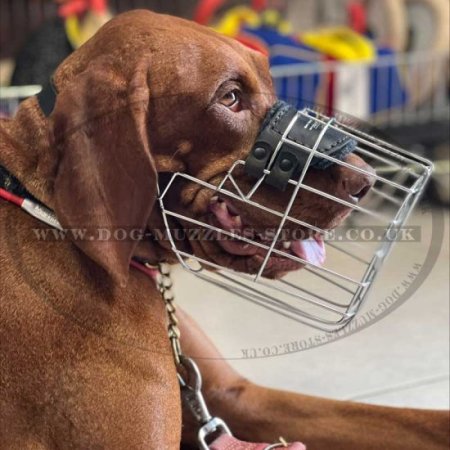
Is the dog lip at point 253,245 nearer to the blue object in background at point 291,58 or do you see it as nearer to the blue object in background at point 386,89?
the blue object in background at point 291,58

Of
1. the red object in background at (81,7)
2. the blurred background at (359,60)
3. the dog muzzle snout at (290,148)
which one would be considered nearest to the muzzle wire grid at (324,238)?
the dog muzzle snout at (290,148)

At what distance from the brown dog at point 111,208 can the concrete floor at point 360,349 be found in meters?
0.34

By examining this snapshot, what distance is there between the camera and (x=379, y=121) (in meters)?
2.15

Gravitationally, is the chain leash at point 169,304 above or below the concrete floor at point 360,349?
above

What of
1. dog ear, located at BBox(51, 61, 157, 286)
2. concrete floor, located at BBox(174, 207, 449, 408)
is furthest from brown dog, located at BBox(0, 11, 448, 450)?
concrete floor, located at BBox(174, 207, 449, 408)

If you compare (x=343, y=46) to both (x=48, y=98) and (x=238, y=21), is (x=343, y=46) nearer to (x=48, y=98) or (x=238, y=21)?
(x=238, y=21)

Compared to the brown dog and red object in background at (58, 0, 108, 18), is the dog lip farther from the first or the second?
red object in background at (58, 0, 108, 18)

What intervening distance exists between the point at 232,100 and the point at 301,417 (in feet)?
1.36

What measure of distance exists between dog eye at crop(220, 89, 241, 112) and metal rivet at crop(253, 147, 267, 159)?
0.05m

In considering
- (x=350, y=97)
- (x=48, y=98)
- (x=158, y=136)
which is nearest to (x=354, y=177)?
(x=158, y=136)

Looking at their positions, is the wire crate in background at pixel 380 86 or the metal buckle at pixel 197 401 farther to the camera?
the wire crate in background at pixel 380 86

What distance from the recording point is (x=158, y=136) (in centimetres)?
76

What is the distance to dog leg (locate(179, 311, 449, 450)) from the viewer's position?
0.96 m

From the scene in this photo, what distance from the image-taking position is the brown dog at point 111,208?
28.9 inches
